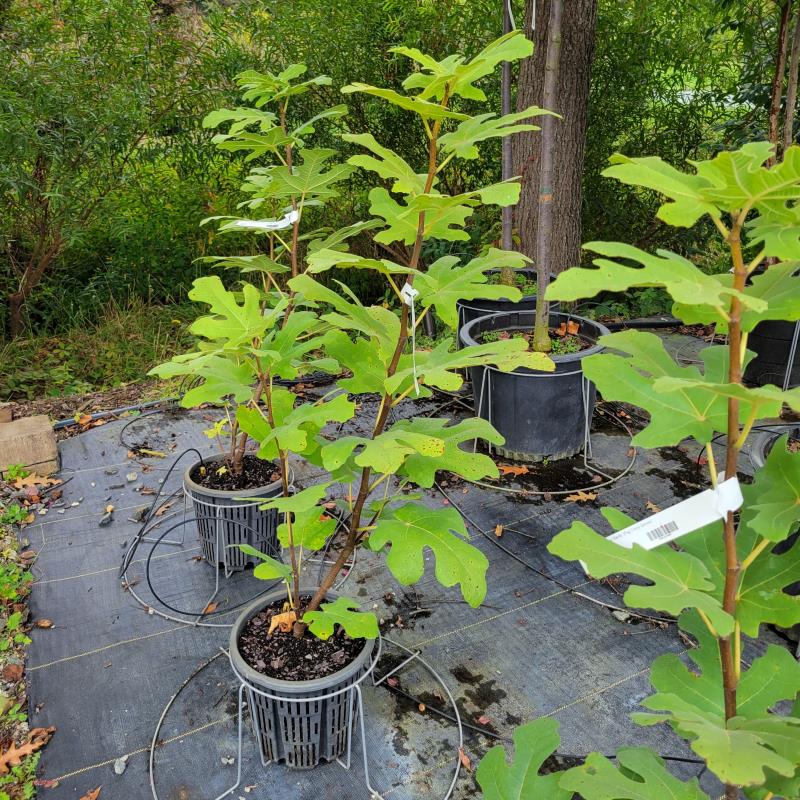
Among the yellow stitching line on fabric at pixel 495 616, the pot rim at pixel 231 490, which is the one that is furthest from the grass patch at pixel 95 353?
the yellow stitching line on fabric at pixel 495 616

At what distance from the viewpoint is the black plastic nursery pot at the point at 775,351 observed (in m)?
3.80

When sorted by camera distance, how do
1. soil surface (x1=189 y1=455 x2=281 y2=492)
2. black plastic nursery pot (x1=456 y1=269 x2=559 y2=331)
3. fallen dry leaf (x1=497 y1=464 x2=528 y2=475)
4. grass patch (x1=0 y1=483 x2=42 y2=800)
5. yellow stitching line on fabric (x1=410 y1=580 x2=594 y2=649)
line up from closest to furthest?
grass patch (x1=0 y1=483 x2=42 y2=800) < yellow stitching line on fabric (x1=410 y1=580 x2=594 y2=649) < soil surface (x1=189 y1=455 x2=281 y2=492) < fallen dry leaf (x1=497 y1=464 x2=528 y2=475) < black plastic nursery pot (x1=456 y1=269 x2=559 y2=331)

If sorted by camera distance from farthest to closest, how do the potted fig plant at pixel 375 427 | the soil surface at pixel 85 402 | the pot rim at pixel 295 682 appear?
the soil surface at pixel 85 402, the pot rim at pixel 295 682, the potted fig plant at pixel 375 427

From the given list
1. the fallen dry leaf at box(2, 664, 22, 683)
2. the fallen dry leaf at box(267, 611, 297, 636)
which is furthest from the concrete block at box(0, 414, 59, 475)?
the fallen dry leaf at box(267, 611, 297, 636)

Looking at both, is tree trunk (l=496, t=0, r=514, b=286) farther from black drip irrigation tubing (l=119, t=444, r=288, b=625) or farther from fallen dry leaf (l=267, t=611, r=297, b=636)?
fallen dry leaf (l=267, t=611, r=297, b=636)

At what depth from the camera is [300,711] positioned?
1.62 metres

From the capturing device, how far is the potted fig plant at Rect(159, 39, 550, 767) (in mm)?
1252

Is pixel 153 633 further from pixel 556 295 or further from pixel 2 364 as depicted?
pixel 2 364

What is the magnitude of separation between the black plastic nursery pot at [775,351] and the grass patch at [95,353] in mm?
3913

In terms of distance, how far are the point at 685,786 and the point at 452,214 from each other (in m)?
1.09

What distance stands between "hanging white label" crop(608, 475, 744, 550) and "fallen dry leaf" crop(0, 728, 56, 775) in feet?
5.76

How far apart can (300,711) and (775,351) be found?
354 centimetres

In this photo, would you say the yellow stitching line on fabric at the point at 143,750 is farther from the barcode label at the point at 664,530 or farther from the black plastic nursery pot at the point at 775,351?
the black plastic nursery pot at the point at 775,351

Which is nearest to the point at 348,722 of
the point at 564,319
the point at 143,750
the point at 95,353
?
the point at 143,750
